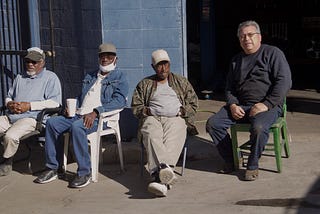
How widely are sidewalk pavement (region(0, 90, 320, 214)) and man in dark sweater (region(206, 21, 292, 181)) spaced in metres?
0.29

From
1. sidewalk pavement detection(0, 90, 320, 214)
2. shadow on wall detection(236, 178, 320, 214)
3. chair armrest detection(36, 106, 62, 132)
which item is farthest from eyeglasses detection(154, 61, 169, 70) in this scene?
shadow on wall detection(236, 178, 320, 214)

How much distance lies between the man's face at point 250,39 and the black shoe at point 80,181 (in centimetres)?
196

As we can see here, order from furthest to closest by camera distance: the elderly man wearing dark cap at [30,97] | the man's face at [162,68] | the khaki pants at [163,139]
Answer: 1. the elderly man wearing dark cap at [30,97]
2. the man's face at [162,68]
3. the khaki pants at [163,139]

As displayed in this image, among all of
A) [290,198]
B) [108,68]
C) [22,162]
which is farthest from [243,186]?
[22,162]

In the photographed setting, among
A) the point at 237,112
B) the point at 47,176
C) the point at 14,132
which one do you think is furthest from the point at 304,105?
the point at 14,132

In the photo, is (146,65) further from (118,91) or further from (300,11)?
(300,11)

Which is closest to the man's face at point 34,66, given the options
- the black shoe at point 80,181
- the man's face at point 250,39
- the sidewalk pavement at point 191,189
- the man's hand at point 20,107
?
the man's hand at point 20,107

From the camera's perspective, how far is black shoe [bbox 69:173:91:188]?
5898 mm

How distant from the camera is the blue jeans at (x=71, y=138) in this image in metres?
5.88

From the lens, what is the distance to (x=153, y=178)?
559 cm

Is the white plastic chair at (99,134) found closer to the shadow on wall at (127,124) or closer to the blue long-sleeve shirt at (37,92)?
the blue long-sleeve shirt at (37,92)

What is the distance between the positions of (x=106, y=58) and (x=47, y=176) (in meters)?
1.31

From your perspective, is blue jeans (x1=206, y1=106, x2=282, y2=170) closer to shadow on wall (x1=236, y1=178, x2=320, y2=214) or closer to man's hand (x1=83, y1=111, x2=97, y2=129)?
shadow on wall (x1=236, y1=178, x2=320, y2=214)

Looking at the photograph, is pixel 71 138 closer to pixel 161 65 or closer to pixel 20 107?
pixel 20 107
